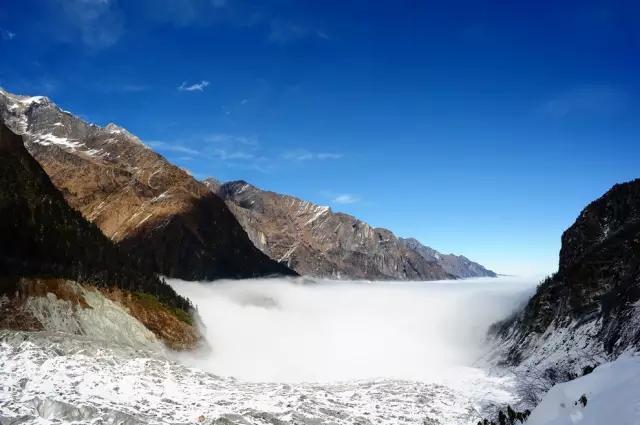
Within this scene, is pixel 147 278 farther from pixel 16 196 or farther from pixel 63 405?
pixel 63 405

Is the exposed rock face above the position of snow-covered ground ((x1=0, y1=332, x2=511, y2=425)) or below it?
above

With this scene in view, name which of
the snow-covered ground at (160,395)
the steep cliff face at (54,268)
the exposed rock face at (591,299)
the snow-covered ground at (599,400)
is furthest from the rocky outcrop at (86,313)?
the exposed rock face at (591,299)

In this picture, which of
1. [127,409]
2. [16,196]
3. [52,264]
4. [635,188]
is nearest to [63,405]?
[127,409]

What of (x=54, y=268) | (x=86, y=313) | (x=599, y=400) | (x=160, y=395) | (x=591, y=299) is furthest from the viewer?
(x=591, y=299)

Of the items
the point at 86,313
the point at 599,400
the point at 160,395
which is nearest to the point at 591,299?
the point at 160,395

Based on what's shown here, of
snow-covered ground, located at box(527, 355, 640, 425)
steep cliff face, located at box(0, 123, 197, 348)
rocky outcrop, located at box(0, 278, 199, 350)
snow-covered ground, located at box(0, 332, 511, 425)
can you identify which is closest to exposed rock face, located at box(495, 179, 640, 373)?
snow-covered ground, located at box(0, 332, 511, 425)

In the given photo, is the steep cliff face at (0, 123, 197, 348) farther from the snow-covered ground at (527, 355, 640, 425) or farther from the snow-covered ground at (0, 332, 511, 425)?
the snow-covered ground at (527, 355, 640, 425)

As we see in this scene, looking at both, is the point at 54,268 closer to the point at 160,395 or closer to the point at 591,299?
the point at 160,395
